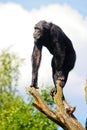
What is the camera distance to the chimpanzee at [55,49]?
13.3 m

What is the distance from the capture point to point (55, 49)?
44.6ft

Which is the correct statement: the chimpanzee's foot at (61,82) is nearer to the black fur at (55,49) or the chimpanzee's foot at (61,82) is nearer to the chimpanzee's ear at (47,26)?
the black fur at (55,49)

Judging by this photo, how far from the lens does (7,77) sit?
4678cm

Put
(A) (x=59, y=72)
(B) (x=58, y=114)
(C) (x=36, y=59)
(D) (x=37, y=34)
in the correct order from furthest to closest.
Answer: (A) (x=59, y=72) < (C) (x=36, y=59) < (D) (x=37, y=34) < (B) (x=58, y=114)

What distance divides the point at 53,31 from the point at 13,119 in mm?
19495

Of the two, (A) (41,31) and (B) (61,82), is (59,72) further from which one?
(A) (41,31)

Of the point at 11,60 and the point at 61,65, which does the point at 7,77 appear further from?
the point at 61,65

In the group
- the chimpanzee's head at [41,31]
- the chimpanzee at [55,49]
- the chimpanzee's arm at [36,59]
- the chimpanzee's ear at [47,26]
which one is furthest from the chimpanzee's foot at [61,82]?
the chimpanzee's ear at [47,26]

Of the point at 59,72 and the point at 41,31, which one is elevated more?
the point at 41,31

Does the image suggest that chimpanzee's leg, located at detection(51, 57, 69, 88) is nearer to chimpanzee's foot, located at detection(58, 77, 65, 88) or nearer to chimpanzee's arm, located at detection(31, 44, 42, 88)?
chimpanzee's foot, located at detection(58, 77, 65, 88)

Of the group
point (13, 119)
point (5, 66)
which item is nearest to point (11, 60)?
point (5, 66)

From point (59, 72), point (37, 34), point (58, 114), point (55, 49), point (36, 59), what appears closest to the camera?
point (58, 114)

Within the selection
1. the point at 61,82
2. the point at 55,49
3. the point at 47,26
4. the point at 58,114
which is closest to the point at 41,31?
the point at 47,26

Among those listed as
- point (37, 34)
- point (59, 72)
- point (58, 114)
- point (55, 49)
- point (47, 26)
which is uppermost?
point (47, 26)
